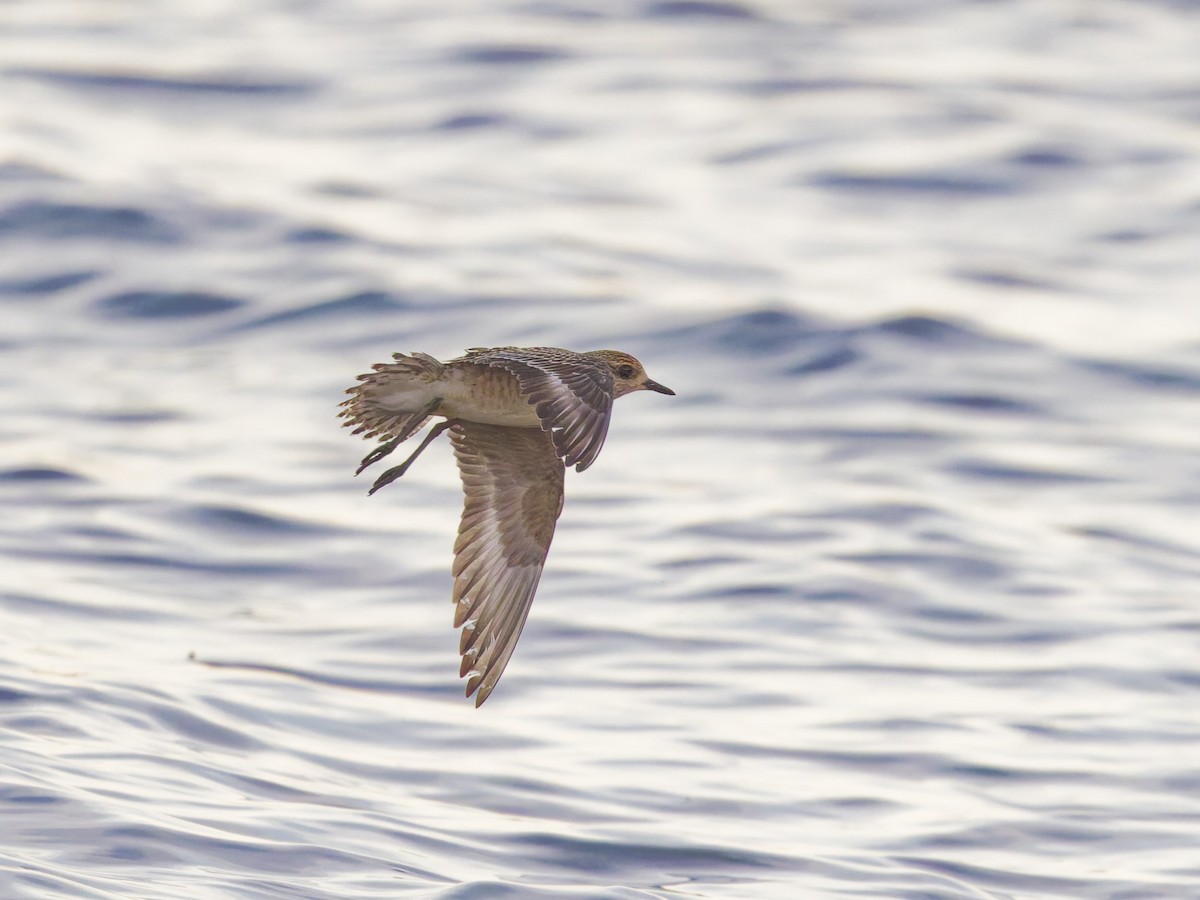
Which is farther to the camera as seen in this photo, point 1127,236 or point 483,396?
point 1127,236

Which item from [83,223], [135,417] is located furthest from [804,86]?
[135,417]

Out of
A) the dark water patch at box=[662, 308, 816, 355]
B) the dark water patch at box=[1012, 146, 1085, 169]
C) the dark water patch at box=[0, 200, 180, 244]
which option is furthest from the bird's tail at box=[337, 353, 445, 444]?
the dark water patch at box=[1012, 146, 1085, 169]

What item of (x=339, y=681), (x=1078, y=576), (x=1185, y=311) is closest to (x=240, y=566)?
(x=339, y=681)

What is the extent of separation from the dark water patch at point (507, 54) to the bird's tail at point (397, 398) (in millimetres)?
15610

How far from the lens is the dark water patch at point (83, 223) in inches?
698

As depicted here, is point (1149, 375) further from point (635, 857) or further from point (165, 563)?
point (635, 857)

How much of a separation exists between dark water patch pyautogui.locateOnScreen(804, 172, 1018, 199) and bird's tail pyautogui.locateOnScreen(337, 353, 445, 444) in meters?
13.1

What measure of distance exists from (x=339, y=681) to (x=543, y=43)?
13.0 meters

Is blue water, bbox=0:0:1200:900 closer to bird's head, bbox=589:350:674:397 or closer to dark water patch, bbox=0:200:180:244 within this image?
dark water patch, bbox=0:200:180:244

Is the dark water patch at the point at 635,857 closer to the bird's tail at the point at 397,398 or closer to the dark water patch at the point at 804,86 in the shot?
the bird's tail at the point at 397,398

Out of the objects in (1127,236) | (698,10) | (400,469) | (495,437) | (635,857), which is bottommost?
(635,857)

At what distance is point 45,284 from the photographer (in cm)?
1714

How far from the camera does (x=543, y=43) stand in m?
22.7

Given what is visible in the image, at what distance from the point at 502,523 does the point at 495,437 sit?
30 cm
